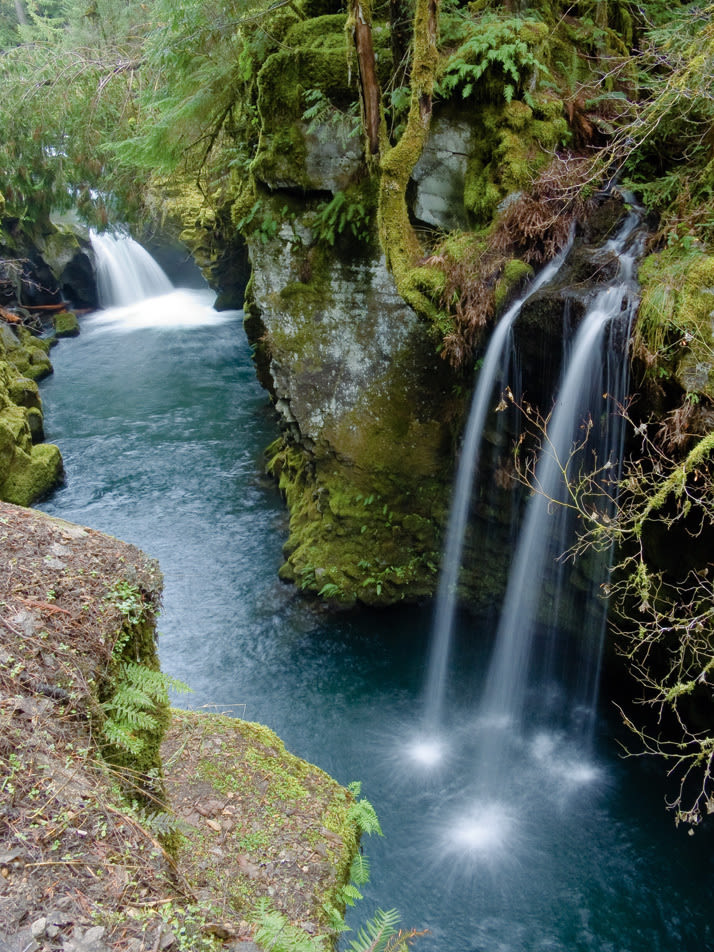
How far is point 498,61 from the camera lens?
755 cm

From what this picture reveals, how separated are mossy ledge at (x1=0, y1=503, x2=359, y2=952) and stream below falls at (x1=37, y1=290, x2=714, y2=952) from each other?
1.94 meters

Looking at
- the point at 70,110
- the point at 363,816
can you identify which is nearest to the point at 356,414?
the point at 363,816

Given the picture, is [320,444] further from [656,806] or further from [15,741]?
[15,741]

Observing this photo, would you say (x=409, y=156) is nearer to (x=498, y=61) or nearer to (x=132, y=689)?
(x=498, y=61)

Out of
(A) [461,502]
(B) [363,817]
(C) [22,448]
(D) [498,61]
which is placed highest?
(D) [498,61]

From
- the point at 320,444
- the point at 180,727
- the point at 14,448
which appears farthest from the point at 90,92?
the point at 180,727

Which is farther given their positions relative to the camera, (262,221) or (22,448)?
(22,448)

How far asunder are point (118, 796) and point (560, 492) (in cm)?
557

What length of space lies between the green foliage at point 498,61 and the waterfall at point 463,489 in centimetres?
219

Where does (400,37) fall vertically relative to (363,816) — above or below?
above

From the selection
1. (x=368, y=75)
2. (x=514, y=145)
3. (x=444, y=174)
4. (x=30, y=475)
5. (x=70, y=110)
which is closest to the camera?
(x=368, y=75)

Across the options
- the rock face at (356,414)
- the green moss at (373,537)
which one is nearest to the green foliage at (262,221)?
the rock face at (356,414)

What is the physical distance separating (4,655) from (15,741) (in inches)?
17.8

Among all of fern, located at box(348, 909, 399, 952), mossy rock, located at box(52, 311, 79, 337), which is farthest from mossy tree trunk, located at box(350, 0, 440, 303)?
mossy rock, located at box(52, 311, 79, 337)
